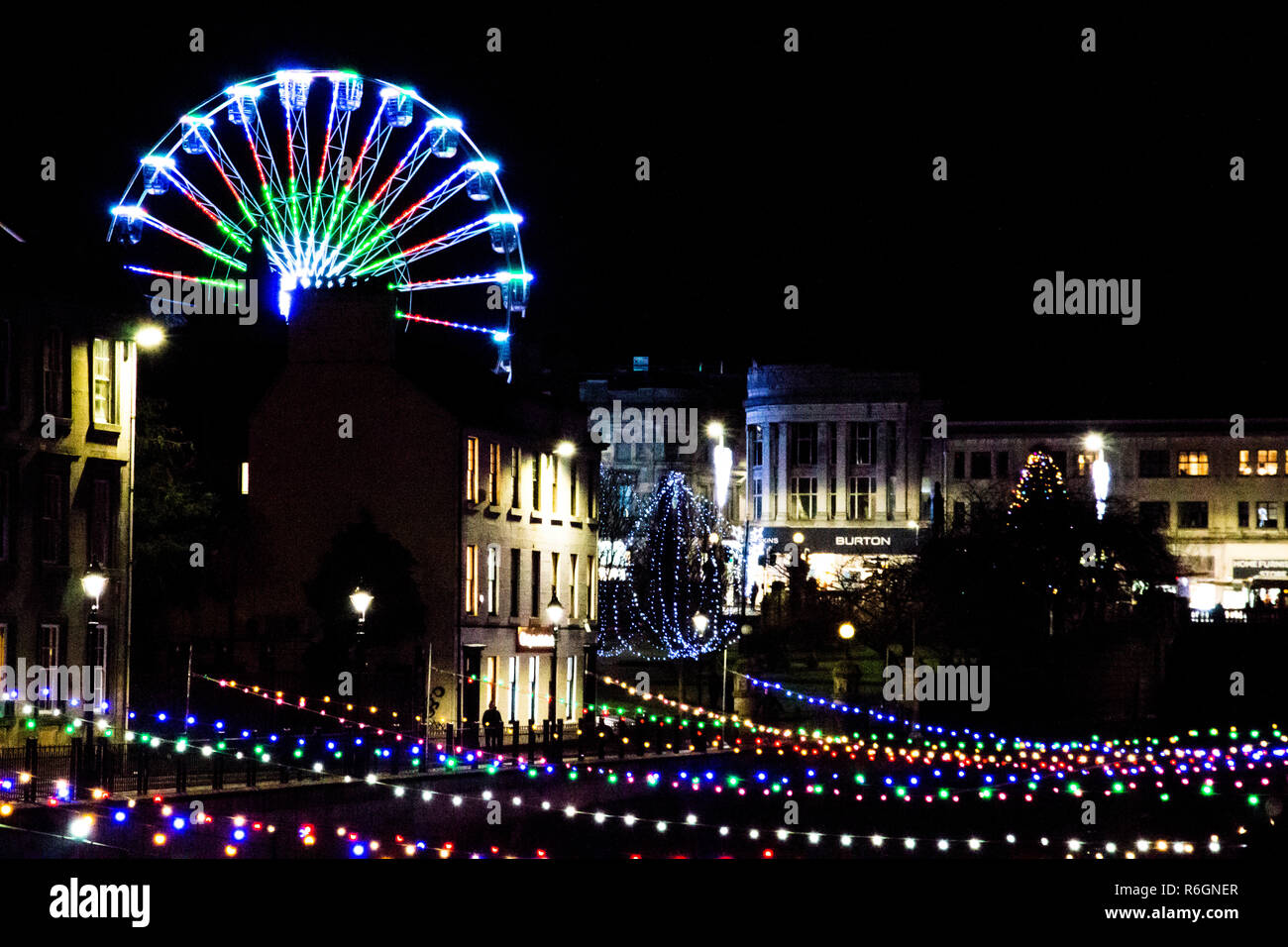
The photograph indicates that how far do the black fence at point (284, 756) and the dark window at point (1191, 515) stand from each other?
7721 cm

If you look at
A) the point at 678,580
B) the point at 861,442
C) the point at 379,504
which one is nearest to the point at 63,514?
the point at 379,504

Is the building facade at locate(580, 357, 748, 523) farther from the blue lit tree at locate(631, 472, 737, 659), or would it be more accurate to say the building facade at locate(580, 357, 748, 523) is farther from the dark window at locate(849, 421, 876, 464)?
the blue lit tree at locate(631, 472, 737, 659)

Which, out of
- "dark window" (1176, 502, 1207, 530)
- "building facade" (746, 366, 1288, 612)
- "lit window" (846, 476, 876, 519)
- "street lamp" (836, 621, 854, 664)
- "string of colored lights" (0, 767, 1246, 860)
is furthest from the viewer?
"lit window" (846, 476, 876, 519)

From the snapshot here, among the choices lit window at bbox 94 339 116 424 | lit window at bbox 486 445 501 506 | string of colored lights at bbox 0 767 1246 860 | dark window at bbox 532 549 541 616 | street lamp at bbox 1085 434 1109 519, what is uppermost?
street lamp at bbox 1085 434 1109 519

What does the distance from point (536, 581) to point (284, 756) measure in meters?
24.7

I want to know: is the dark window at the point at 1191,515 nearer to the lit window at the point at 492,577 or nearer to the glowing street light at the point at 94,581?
the lit window at the point at 492,577

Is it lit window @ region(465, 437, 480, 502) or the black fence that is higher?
lit window @ region(465, 437, 480, 502)

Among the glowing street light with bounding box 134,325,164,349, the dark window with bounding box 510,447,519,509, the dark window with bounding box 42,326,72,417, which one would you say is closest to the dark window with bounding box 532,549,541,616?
the dark window with bounding box 510,447,519,509

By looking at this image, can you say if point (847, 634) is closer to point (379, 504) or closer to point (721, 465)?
point (379, 504)

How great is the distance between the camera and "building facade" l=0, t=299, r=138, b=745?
137ft

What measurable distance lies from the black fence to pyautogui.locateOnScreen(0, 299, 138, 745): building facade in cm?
338

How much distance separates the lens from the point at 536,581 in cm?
6419
